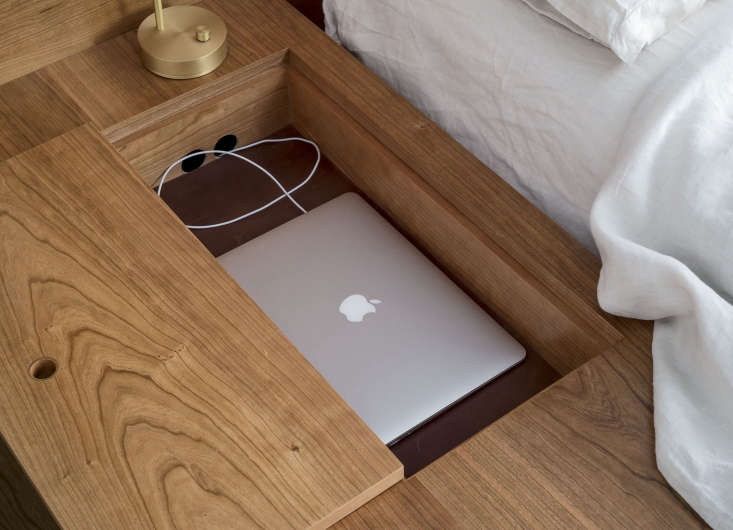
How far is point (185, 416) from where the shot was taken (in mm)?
975

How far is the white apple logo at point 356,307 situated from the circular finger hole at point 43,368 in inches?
15.5

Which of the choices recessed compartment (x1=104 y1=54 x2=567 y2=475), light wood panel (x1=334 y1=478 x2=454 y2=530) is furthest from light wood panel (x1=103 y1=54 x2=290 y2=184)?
light wood panel (x1=334 y1=478 x2=454 y2=530)

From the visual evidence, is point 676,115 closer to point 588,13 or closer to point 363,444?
point 588,13

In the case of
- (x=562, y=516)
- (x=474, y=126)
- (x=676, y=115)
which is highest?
(x=676, y=115)

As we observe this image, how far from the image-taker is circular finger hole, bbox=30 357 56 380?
1006 millimetres

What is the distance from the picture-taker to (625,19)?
1.14m

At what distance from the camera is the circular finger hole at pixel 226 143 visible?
4.71 ft

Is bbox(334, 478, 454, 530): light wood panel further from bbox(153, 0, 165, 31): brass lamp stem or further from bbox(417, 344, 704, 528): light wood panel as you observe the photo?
bbox(153, 0, 165, 31): brass lamp stem

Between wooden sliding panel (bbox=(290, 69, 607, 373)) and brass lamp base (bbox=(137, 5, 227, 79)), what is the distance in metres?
0.14

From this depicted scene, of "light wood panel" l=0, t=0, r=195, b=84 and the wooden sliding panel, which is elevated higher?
"light wood panel" l=0, t=0, r=195, b=84

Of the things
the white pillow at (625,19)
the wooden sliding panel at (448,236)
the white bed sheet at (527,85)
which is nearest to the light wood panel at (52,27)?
the wooden sliding panel at (448,236)

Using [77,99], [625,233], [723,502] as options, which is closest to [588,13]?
[625,233]

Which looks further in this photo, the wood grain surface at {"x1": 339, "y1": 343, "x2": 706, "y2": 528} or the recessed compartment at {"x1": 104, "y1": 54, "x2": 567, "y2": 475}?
the recessed compartment at {"x1": 104, "y1": 54, "x2": 567, "y2": 475}

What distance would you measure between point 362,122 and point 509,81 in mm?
242
